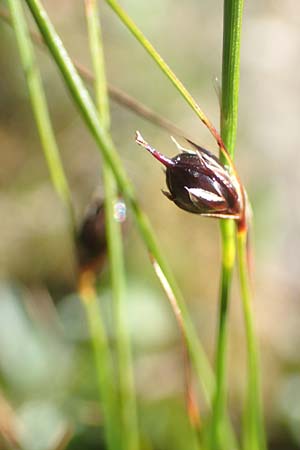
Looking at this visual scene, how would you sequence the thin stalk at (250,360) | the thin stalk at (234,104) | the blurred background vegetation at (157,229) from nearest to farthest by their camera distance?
the thin stalk at (234,104) → the thin stalk at (250,360) → the blurred background vegetation at (157,229)

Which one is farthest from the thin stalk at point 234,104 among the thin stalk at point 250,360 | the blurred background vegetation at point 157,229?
the blurred background vegetation at point 157,229

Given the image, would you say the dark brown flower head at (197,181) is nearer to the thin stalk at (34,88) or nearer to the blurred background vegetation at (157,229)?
the thin stalk at (34,88)

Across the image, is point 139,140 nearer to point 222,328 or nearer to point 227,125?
point 227,125

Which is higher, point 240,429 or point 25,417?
point 25,417

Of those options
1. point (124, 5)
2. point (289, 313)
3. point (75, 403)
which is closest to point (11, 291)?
point (75, 403)

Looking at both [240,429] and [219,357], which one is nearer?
[219,357]

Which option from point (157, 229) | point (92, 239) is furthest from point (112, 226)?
point (157, 229)

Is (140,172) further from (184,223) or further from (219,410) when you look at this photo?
(219,410)
